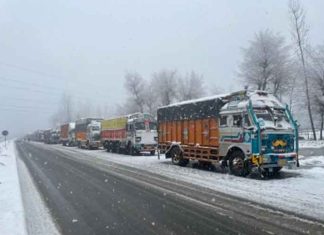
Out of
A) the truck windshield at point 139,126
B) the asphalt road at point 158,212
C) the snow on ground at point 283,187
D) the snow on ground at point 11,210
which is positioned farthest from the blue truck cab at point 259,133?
the truck windshield at point 139,126

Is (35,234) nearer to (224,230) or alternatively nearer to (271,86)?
(224,230)

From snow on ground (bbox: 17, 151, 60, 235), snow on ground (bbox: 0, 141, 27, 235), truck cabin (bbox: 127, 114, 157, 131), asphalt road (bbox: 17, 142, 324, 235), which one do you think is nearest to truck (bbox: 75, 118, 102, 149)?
truck cabin (bbox: 127, 114, 157, 131)

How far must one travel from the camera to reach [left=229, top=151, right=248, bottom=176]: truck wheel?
1714 cm

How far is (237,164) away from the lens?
17.6 meters

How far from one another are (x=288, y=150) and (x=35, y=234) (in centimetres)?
1145

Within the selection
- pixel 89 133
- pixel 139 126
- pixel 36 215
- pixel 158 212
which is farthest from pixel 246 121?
Answer: pixel 89 133

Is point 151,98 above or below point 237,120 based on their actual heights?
above

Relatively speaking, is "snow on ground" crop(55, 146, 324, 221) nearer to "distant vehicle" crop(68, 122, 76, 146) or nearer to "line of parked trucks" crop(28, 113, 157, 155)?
"line of parked trucks" crop(28, 113, 157, 155)

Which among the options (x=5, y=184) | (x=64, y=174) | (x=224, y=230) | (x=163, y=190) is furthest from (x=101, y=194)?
(x=64, y=174)

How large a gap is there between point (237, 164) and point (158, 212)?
815 centimetres

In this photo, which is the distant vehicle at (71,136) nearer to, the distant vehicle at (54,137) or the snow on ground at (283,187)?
the distant vehicle at (54,137)

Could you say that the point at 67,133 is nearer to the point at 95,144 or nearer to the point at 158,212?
the point at 95,144

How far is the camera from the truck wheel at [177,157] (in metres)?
23.1

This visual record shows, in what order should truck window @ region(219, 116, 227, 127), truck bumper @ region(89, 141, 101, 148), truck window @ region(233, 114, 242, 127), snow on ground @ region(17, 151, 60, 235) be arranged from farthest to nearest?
truck bumper @ region(89, 141, 101, 148) < truck window @ region(219, 116, 227, 127) < truck window @ region(233, 114, 242, 127) < snow on ground @ region(17, 151, 60, 235)
